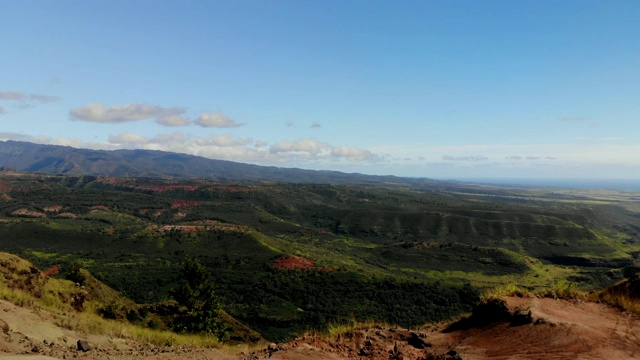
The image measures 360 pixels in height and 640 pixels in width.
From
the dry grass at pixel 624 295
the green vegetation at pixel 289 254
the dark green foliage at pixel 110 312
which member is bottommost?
the green vegetation at pixel 289 254

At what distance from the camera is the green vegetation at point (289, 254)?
189 feet

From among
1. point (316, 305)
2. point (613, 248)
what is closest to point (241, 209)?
point (316, 305)

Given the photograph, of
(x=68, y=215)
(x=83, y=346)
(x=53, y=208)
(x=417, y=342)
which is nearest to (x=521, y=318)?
(x=417, y=342)

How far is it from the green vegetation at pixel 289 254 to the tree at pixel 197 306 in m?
0.13

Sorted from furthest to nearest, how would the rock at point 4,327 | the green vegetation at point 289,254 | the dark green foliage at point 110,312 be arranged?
the green vegetation at point 289,254
the dark green foliage at point 110,312
the rock at point 4,327

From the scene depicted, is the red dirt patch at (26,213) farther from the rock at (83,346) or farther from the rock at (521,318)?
the rock at (521,318)

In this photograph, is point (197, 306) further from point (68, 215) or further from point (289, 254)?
point (68, 215)

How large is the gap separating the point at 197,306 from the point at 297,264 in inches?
2034

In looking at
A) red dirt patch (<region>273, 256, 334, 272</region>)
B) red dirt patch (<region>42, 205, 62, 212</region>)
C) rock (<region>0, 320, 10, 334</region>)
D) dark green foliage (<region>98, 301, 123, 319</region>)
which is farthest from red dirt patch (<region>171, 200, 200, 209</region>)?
rock (<region>0, 320, 10, 334</region>)

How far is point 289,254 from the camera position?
90438mm

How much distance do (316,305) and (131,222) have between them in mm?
97253

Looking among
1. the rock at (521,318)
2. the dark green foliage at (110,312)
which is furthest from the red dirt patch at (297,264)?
the rock at (521,318)

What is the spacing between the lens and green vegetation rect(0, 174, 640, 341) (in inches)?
2269

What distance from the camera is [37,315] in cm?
1232
